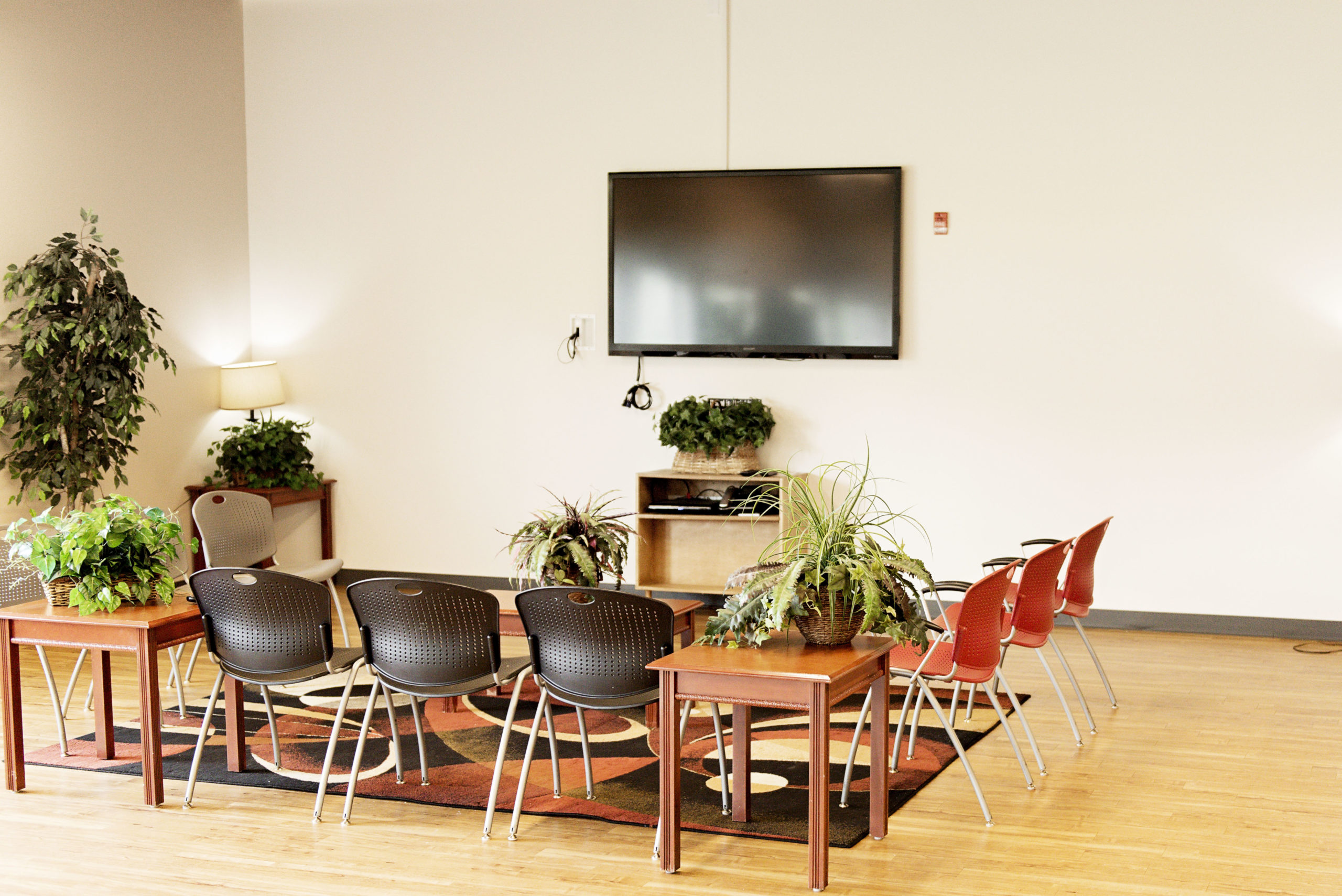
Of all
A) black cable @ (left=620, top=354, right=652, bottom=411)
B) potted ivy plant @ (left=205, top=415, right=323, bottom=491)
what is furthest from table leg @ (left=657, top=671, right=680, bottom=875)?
potted ivy plant @ (left=205, top=415, right=323, bottom=491)

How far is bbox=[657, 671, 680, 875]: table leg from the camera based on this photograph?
369cm

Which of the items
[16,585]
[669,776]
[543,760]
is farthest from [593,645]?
[16,585]

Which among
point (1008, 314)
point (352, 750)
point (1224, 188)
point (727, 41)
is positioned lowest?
point (352, 750)

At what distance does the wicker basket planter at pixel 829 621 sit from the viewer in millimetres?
3818

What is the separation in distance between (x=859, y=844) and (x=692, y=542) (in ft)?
12.5

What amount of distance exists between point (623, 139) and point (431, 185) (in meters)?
1.37

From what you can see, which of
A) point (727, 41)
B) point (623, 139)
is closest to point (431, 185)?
point (623, 139)

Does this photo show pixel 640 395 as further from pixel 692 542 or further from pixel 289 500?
pixel 289 500

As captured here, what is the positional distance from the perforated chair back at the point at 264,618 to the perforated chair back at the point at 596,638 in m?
0.77

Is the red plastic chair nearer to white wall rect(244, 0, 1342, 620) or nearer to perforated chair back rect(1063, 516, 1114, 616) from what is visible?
perforated chair back rect(1063, 516, 1114, 616)

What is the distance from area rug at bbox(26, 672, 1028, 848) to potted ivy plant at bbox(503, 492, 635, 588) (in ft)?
2.32

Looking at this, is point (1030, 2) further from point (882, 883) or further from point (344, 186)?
point (882, 883)

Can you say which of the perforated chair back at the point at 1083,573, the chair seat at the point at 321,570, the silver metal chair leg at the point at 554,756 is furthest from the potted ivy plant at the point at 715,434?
the silver metal chair leg at the point at 554,756

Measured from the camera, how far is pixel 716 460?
761 centimetres
